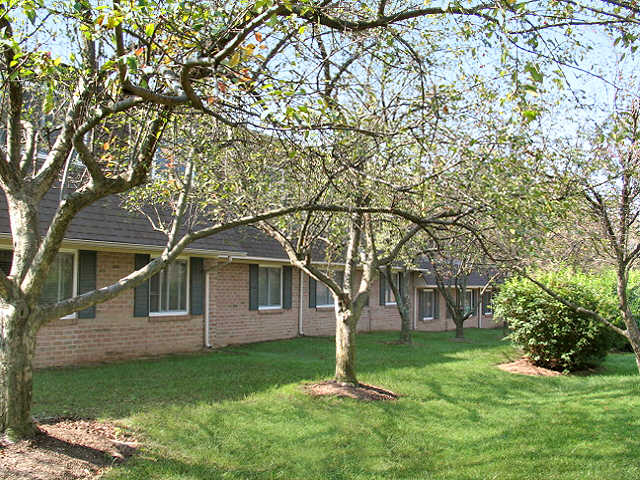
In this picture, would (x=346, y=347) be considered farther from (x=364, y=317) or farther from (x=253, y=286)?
(x=364, y=317)

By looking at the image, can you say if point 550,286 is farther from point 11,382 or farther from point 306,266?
point 11,382

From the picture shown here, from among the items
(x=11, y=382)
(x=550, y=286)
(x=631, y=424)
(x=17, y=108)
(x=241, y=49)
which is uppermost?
(x=241, y=49)

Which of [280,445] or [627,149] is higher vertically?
[627,149]

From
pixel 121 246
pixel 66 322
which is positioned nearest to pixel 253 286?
pixel 121 246

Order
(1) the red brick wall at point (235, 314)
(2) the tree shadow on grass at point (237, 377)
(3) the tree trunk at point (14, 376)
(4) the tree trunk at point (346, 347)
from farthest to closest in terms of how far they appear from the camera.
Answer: (1) the red brick wall at point (235, 314), (4) the tree trunk at point (346, 347), (2) the tree shadow on grass at point (237, 377), (3) the tree trunk at point (14, 376)

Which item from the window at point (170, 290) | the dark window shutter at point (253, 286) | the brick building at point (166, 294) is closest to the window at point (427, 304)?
the brick building at point (166, 294)

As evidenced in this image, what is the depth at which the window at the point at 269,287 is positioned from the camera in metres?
19.1

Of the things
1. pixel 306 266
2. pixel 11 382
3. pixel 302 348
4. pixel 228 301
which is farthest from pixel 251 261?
pixel 11 382

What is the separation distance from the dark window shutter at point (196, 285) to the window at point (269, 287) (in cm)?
334

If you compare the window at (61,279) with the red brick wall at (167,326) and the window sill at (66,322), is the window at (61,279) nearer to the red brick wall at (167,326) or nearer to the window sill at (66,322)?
the window sill at (66,322)

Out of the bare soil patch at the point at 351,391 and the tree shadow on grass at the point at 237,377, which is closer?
the tree shadow on grass at the point at 237,377

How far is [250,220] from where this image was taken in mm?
7137

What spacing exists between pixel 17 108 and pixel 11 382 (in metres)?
3.03

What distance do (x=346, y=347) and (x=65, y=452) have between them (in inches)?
218
